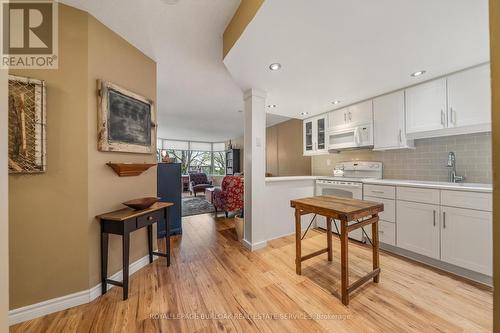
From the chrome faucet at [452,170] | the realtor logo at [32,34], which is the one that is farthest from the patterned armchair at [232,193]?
the chrome faucet at [452,170]

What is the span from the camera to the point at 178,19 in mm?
1659

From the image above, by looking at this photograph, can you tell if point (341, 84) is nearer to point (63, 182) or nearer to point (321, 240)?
point (321, 240)

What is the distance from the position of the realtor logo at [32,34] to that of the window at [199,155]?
7.58m

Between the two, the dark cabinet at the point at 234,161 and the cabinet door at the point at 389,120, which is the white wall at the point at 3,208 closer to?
the cabinet door at the point at 389,120

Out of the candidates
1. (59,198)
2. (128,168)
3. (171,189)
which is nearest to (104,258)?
(59,198)

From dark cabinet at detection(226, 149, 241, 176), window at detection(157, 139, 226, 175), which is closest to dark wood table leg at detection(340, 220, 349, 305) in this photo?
dark cabinet at detection(226, 149, 241, 176)

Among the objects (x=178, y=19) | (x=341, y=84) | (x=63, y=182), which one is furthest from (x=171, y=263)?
(x=341, y=84)

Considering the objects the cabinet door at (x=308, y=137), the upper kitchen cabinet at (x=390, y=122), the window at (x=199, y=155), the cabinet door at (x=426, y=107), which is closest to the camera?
the cabinet door at (x=426, y=107)

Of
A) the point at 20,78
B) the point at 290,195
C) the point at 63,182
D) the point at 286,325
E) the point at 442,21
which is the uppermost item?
the point at 442,21

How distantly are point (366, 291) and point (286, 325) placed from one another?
864 millimetres

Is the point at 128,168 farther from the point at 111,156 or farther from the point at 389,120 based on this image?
the point at 389,120

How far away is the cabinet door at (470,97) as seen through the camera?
193 centimetres

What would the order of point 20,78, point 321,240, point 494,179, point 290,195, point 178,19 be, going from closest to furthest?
1. point 494,179
2. point 20,78
3. point 178,19
4. point 321,240
5. point 290,195

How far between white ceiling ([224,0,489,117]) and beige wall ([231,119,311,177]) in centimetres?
224
